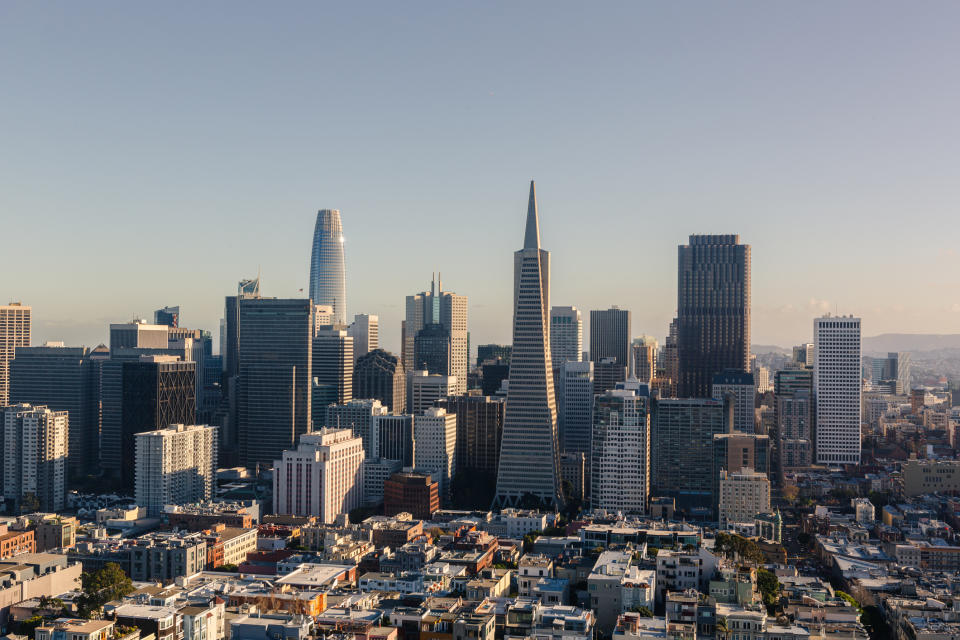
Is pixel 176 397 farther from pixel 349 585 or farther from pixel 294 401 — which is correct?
pixel 349 585

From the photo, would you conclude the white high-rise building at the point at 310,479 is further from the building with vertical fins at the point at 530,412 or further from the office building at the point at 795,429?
the office building at the point at 795,429

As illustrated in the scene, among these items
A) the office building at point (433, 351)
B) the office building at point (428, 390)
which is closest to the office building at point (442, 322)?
the office building at point (433, 351)

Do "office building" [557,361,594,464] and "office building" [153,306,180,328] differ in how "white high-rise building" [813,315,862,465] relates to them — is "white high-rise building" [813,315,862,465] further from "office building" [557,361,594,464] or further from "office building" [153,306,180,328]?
"office building" [153,306,180,328]

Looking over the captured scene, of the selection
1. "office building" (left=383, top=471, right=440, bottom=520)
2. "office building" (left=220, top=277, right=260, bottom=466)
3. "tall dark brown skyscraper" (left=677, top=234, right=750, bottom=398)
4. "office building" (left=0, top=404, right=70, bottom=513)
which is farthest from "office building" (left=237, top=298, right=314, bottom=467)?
"tall dark brown skyscraper" (left=677, top=234, right=750, bottom=398)

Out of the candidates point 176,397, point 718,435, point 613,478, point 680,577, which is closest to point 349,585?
point 680,577

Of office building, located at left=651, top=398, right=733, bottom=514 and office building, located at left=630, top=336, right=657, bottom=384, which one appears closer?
office building, located at left=651, top=398, right=733, bottom=514

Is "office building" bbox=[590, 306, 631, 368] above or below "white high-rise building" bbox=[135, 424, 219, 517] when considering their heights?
above
